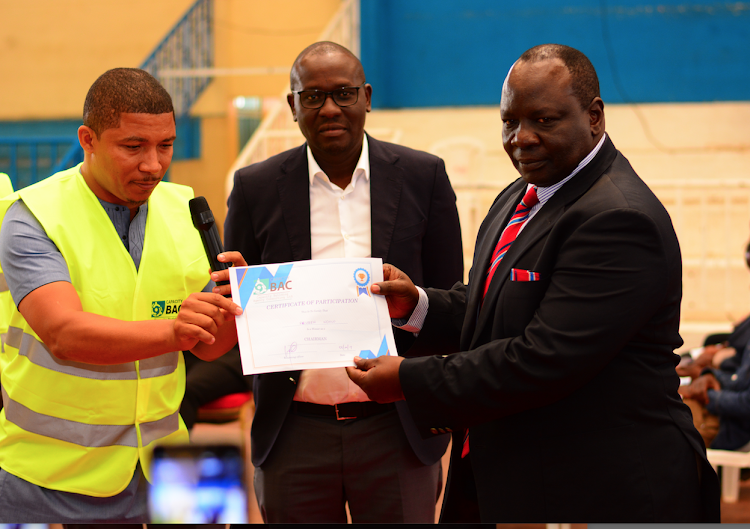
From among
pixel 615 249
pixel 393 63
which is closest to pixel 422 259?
pixel 615 249

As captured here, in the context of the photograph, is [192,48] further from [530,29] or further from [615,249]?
[615,249]

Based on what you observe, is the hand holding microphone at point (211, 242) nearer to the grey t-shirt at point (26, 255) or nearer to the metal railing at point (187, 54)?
the grey t-shirt at point (26, 255)

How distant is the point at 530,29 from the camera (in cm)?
928

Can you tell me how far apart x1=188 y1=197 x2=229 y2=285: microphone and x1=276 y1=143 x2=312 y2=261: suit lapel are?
0.36 m

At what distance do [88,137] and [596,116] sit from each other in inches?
45.3

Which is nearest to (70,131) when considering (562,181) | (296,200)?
(296,200)

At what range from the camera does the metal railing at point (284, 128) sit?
6.98 metres

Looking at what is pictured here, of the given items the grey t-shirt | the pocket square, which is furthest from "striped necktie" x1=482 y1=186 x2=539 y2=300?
the grey t-shirt

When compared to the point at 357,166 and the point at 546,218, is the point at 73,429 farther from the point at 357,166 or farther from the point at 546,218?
the point at 546,218

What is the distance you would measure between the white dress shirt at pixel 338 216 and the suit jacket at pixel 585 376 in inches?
21.9

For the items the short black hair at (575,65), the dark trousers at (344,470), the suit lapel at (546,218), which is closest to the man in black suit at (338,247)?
the dark trousers at (344,470)

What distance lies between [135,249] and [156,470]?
524mm

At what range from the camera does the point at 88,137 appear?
1.60 metres

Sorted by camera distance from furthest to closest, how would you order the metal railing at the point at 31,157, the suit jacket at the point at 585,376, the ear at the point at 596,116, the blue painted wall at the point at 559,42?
1. the blue painted wall at the point at 559,42
2. the metal railing at the point at 31,157
3. the ear at the point at 596,116
4. the suit jacket at the point at 585,376
